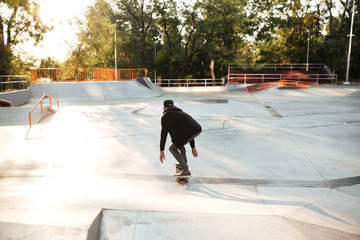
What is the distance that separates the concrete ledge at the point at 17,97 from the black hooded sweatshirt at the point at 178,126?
656 inches

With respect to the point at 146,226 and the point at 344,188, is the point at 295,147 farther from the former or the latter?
the point at 146,226

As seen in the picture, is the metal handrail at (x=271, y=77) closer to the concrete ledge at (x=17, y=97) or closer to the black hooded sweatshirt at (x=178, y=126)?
the concrete ledge at (x=17, y=97)

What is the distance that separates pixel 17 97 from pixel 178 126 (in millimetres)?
19330

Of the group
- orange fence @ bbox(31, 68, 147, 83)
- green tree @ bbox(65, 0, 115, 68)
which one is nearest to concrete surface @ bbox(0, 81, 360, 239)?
orange fence @ bbox(31, 68, 147, 83)

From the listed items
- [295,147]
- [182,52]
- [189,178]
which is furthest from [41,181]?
[182,52]

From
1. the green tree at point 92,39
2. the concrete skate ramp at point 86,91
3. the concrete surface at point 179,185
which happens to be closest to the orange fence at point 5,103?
the concrete skate ramp at point 86,91

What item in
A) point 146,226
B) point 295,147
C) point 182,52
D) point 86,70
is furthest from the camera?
point 182,52

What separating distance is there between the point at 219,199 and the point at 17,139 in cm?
777

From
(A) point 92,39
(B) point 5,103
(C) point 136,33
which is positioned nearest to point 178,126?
(B) point 5,103

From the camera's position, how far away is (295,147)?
8500mm

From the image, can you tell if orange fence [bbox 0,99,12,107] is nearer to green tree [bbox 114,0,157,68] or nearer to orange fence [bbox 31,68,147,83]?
orange fence [bbox 31,68,147,83]

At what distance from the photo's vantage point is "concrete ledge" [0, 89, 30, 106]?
18.9 meters

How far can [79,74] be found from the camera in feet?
93.6

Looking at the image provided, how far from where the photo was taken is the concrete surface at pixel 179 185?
3.58 meters
